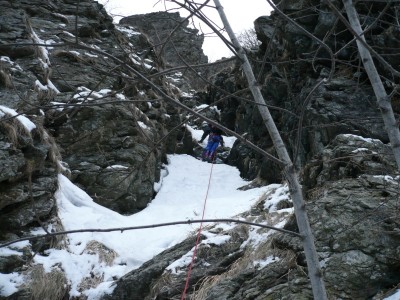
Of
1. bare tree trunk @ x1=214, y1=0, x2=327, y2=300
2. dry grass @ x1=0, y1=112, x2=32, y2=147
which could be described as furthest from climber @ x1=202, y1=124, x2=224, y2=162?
bare tree trunk @ x1=214, y1=0, x2=327, y2=300

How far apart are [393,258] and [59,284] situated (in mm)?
4147

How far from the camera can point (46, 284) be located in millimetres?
5359

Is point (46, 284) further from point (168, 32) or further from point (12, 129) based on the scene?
point (168, 32)

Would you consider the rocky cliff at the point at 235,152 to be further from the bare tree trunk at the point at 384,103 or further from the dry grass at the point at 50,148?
the bare tree trunk at the point at 384,103

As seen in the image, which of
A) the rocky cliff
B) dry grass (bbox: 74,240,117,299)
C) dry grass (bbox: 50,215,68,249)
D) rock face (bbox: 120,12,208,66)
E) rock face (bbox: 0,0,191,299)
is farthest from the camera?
dry grass (bbox: 50,215,68,249)

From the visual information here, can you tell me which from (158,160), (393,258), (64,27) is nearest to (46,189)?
(158,160)

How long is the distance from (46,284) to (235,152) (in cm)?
912

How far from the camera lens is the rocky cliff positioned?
9.93 ft

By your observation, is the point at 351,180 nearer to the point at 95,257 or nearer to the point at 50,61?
the point at 95,257

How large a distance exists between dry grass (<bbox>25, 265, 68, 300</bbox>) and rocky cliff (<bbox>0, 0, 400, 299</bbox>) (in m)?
0.03

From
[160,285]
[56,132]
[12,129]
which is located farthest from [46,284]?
[56,132]

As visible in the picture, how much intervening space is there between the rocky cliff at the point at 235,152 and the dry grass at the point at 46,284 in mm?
27

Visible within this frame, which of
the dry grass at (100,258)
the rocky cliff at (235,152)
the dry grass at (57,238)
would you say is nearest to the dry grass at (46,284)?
the rocky cliff at (235,152)

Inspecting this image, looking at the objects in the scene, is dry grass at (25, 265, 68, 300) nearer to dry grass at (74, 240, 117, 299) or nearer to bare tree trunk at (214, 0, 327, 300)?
dry grass at (74, 240, 117, 299)
